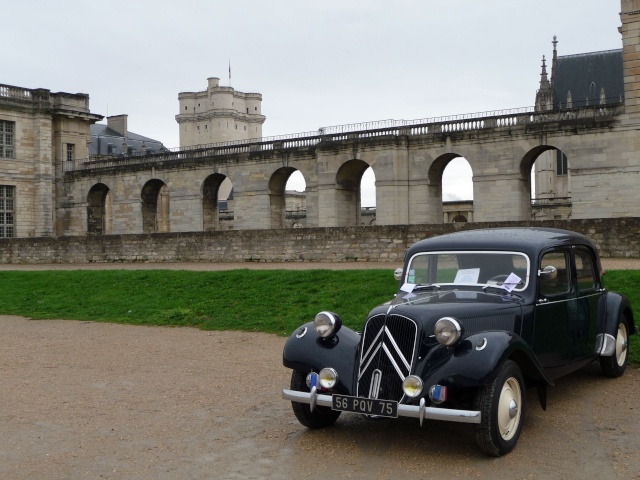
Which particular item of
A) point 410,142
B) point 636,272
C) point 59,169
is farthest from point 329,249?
point 59,169

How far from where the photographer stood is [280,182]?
3859 centimetres

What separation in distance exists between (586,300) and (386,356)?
2.68m

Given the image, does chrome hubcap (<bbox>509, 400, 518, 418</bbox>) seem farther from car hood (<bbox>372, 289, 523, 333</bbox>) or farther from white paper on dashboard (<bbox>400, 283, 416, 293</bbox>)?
white paper on dashboard (<bbox>400, 283, 416, 293</bbox>)

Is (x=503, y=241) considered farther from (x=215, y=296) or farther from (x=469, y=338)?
(x=215, y=296)

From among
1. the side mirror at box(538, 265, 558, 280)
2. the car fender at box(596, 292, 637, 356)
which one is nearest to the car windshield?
the side mirror at box(538, 265, 558, 280)

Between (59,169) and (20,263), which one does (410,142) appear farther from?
(59,169)

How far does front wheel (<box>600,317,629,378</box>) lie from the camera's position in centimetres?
767

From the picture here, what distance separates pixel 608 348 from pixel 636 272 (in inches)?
229

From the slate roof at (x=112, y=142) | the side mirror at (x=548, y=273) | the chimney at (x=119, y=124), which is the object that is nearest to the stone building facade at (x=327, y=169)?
the slate roof at (x=112, y=142)

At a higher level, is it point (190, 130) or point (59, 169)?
point (190, 130)

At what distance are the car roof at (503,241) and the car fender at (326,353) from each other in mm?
1266

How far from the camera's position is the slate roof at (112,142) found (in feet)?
208

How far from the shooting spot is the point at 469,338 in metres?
5.54

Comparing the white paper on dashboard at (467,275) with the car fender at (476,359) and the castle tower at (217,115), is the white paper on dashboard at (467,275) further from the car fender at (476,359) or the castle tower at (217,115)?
the castle tower at (217,115)
